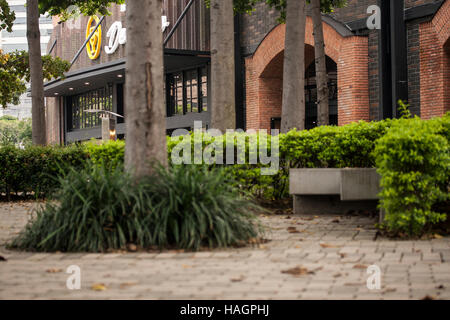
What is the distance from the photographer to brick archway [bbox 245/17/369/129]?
66.0ft

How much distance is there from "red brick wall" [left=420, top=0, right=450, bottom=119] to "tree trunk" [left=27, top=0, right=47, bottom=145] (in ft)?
36.1

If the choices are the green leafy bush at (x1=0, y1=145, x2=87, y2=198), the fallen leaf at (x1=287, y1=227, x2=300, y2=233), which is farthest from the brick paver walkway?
the green leafy bush at (x1=0, y1=145, x2=87, y2=198)

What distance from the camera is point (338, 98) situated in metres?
20.9

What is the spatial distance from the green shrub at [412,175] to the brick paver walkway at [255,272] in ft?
1.04

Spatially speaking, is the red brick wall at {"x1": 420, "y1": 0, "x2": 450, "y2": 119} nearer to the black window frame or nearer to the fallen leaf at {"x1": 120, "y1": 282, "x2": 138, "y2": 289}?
the black window frame

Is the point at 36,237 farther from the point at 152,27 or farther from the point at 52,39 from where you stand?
the point at 52,39

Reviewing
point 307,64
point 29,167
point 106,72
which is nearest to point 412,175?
point 29,167

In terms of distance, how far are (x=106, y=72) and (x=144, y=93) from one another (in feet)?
73.3

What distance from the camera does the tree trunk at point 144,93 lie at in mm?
7738

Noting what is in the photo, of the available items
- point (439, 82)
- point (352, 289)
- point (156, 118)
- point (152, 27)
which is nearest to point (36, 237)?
point (156, 118)

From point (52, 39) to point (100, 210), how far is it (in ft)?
119

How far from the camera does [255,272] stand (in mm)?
5473

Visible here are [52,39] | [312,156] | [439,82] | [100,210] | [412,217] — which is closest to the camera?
[100,210]

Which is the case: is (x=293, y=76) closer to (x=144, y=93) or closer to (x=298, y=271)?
(x=144, y=93)
